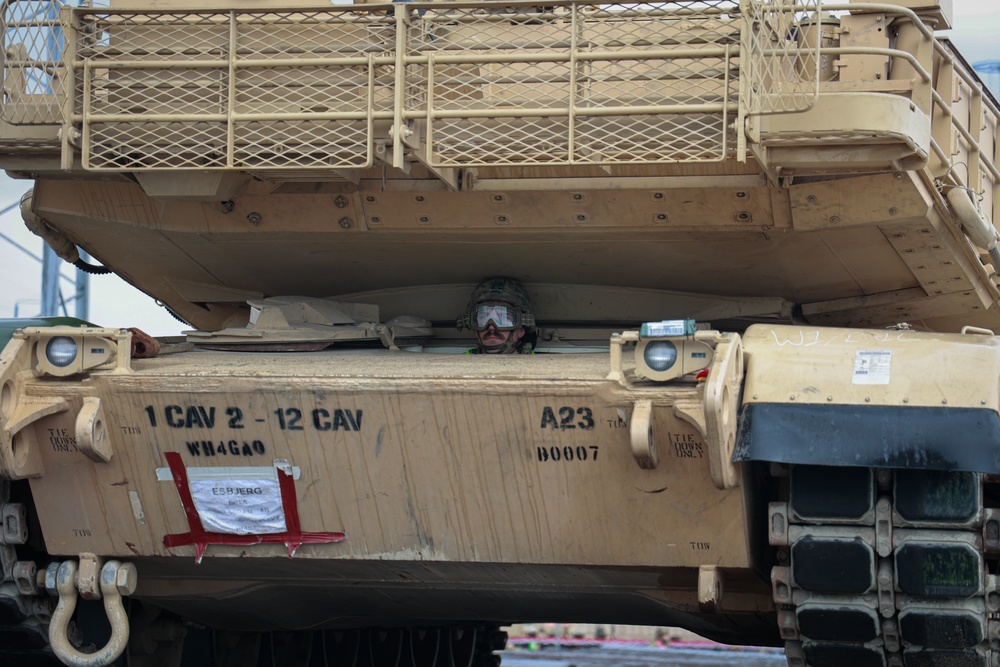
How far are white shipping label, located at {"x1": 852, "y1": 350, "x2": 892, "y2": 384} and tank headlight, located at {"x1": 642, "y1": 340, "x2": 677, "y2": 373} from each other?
770 mm

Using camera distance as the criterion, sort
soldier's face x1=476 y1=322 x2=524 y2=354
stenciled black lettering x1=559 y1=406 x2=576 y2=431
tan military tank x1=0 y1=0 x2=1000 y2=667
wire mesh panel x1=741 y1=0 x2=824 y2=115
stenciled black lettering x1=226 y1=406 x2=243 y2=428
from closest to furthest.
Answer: tan military tank x1=0 y1=0 x2=1000 y2=667 < stenciled black lettering x1=559 y1=406 x2=576 y2=431 < wire mesh panel x1=741 y1=0 x2=824 y2=115 < stenciled black lettering x1=226 y1=406 x2=243 y2=428 < soldier's face x1=476 y1=322 x2=524 y2=354

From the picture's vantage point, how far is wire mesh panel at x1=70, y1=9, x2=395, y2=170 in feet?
23.4

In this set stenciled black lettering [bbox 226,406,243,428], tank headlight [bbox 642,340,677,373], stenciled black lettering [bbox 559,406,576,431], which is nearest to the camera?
tank headlight [bbox 642,340,677,373]

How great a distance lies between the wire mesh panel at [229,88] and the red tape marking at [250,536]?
1.48 m

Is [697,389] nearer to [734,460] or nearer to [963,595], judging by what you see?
[734,460]

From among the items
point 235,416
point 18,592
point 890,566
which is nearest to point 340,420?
point 235,416

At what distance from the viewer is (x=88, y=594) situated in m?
7.18

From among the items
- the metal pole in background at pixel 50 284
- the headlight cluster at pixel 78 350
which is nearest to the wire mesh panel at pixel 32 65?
the headlight cluster at pixel 78 350

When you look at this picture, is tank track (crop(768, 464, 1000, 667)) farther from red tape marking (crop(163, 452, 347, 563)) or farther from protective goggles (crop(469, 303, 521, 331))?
protective goggles (crop(469, 303, 521, 331))

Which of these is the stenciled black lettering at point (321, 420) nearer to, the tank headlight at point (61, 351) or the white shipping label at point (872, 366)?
the tank headlight at point (61, 351)

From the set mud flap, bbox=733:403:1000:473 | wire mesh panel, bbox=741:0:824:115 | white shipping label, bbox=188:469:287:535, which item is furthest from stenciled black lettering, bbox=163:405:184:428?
wire mesh panel, bbox=741:0:824:115

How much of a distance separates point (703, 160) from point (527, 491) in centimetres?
171

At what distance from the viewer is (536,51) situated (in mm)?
6980

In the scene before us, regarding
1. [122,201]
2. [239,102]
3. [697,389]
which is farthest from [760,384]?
[122,201]
